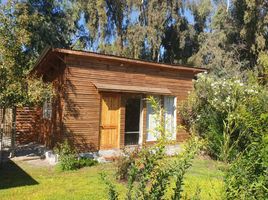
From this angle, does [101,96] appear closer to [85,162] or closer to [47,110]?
[85,162]

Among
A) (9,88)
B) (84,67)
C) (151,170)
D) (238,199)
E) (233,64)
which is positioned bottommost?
(238,199)

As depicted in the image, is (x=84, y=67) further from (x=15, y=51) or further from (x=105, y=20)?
(x=105, y=20)

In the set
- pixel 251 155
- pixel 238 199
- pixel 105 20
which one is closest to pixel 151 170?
pixel 238 199

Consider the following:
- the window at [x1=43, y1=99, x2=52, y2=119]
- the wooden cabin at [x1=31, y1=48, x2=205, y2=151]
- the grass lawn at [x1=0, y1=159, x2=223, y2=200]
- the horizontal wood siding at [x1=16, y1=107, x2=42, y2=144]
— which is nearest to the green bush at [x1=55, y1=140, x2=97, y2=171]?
the grass lawn at [x1=0, y1=159, x2=223, y2=200]

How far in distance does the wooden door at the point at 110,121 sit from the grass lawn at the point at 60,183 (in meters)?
1.41

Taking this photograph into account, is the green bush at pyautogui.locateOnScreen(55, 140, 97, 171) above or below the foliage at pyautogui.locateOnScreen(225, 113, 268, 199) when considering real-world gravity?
below

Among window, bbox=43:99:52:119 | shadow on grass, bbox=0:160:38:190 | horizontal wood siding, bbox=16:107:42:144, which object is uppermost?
window, bbox=43:99:52:119

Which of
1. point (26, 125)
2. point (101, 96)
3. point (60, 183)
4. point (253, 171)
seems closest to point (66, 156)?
point (60, 183)

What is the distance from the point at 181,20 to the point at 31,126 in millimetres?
15926

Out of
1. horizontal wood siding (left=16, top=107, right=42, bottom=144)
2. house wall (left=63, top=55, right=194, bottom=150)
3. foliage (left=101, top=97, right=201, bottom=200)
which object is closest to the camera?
foliage (left=101, top=97, right=201, bottom=200)

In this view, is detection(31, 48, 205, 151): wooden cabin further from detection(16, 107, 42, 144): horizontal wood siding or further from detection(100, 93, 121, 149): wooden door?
detection(16, 107, 42, 144): horizontal wood siding

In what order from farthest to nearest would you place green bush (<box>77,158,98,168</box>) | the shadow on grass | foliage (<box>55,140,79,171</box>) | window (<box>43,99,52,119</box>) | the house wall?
window (<box>43,99,52,119</box>) → the house wall → green bush (<box>77,158,98,168</box>) → foliage (<box>55,140,79,171</box>) → the shadow on grass

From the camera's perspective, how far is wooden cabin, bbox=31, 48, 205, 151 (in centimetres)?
1191

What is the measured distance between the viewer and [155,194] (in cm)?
296
